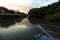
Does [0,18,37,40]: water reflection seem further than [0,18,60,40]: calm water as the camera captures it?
Yes

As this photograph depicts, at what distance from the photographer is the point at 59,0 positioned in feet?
395

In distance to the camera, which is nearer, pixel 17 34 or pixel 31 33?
pixel 17 34

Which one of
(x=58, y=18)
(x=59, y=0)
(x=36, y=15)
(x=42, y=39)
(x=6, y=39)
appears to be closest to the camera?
(x=42, y=39)

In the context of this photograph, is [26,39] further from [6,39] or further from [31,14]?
[31,14]

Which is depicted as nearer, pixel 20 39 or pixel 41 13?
pixel 20 39

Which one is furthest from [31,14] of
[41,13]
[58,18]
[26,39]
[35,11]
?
[26,39]

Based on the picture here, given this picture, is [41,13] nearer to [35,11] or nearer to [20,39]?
[35,11]

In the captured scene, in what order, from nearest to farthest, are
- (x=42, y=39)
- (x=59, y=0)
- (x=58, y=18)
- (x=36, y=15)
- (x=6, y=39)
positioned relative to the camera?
(x=42, y=39) < (x=6, y=39) < (x=58, y=18) < (x=59, y=0) < (x=36, y=15)

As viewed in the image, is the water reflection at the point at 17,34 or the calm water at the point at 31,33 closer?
the calm water at the point at 31,33

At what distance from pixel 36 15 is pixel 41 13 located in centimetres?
876

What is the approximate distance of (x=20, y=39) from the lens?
23.7 m

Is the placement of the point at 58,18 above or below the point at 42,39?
below

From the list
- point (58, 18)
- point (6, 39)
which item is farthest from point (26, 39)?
point (58, 18)

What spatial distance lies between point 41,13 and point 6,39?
98343 millimetres
